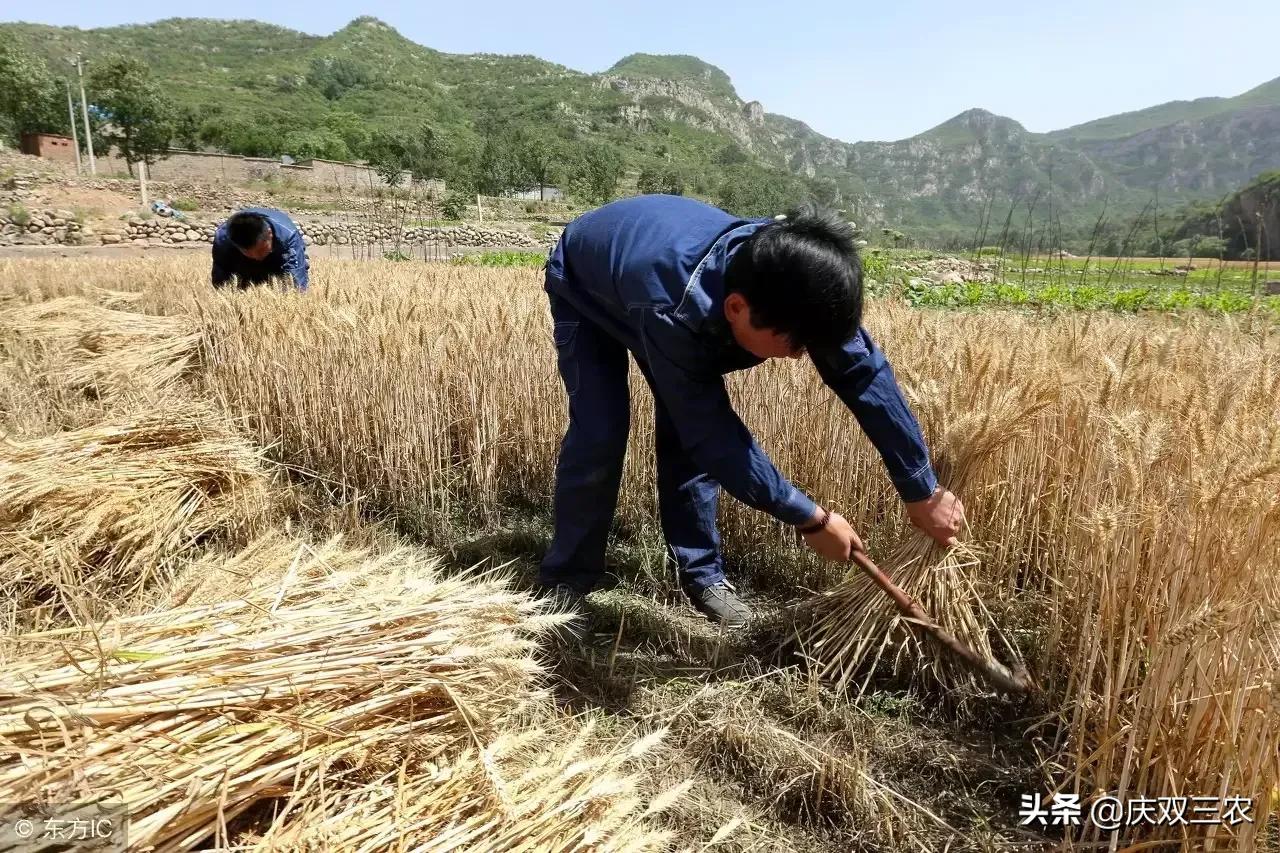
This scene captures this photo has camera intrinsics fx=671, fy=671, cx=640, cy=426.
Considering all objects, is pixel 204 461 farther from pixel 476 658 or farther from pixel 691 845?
pixel 691 845

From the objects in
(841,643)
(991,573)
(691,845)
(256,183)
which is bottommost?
(691,845)

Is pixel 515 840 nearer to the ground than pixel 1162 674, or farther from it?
nearer to the ground

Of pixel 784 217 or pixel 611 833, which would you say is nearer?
pixel 611 833

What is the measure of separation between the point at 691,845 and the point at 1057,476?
1398 mm

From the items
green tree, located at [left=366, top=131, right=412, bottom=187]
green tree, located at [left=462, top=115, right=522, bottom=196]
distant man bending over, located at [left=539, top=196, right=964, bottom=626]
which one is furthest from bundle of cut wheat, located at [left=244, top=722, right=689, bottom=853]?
green tree, located at [left=366, top=131, right=412, bottom=187]

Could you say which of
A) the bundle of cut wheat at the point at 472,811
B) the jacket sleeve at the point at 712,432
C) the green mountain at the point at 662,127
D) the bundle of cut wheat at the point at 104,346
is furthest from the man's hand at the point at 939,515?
the green mountain at the point at 662,127

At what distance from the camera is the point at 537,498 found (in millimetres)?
3121

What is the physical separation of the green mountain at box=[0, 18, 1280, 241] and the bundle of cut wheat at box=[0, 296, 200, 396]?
63.8ft

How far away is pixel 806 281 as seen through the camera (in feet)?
4.39

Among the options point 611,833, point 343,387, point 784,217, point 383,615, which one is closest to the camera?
point 611,833

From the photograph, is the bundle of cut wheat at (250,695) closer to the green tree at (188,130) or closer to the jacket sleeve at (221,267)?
the jacket sleeve at (221,267)

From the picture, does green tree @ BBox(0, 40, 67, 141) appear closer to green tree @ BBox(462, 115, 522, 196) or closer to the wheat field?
green tree @ BBox(462, 115, 522, 196)

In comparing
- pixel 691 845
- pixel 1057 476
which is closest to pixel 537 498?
pixel 691 845

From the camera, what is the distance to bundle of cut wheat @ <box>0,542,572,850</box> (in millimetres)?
974
